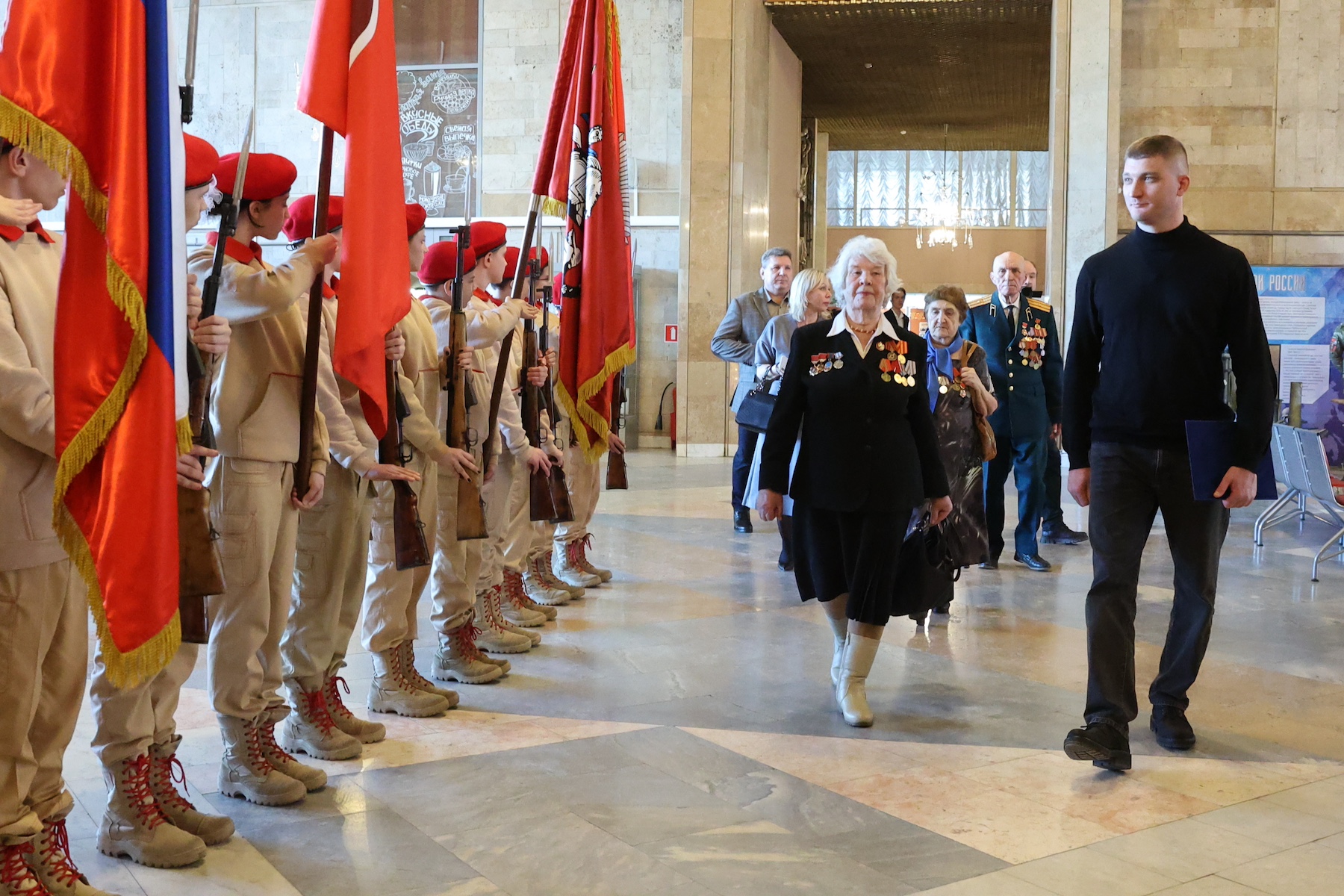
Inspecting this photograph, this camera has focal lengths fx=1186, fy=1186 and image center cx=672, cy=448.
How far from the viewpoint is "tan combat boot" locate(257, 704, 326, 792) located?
11.1 feet

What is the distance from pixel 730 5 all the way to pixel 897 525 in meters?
13.1

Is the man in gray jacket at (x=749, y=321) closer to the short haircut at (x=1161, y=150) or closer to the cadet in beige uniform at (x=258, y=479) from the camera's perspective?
the short haircut at (x=1161, y=150)

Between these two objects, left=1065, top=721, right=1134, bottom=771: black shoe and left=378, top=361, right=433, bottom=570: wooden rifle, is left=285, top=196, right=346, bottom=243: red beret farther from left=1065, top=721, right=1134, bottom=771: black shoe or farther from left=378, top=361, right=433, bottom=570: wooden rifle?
left=1065, top=721, right=1134, bottom=771: black shoe

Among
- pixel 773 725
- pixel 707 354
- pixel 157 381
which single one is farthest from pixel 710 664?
pixel 707 354

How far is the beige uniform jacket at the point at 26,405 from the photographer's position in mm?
2406

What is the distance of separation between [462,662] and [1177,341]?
9.50 ft

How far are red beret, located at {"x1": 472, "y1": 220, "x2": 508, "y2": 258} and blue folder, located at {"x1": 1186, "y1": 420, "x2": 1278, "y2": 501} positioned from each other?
A: 108 inches

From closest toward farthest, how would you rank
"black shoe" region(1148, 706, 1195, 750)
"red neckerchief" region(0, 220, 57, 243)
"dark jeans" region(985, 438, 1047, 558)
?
"red neckerchief" region(0, 220, 57, 243) < "black shoe" region(1148, 706, 1195, 750) < "dark jeans" region(985, 438, 1047, 558)

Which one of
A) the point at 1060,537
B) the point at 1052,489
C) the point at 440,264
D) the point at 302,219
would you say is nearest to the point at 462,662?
the point at 440,264

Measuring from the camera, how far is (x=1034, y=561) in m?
7.59

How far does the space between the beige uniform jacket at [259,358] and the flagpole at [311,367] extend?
0.10 ft

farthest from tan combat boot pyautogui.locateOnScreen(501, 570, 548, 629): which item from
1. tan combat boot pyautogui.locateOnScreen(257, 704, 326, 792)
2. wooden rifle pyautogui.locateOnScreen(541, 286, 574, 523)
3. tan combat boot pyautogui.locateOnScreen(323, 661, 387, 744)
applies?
tan combat boot pyautogui.locateOnScreen(257, 704, 326, 792)

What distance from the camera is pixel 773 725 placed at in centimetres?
423

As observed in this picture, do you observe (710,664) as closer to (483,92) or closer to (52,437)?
(52,437)
